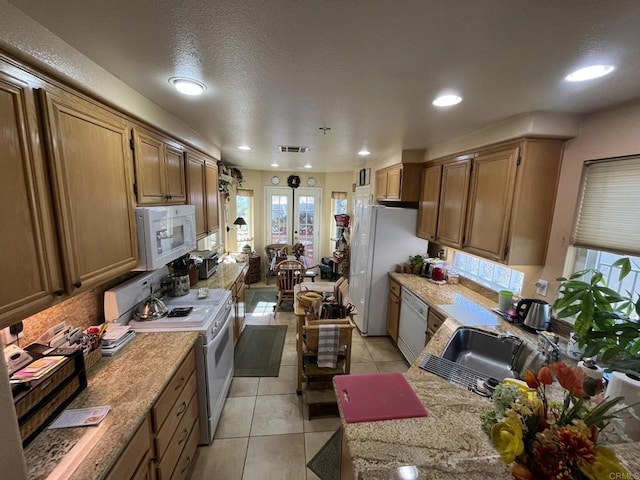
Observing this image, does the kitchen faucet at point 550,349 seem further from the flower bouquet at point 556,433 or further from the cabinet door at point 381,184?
the cabinet door at point 381,184

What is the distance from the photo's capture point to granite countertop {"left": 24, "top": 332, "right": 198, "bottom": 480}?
2.95ft

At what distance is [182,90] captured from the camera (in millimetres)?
1556

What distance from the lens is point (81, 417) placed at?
43.0 inches

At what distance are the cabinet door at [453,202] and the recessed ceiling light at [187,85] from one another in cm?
230

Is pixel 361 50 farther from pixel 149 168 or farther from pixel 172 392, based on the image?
pixel 172 392

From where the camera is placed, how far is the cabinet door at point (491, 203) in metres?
2.04

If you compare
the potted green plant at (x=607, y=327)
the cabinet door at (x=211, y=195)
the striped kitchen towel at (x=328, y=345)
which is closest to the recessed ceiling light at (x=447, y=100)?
the potted green plant at (x=607, y=327)

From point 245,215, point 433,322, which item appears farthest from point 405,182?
point 245,215

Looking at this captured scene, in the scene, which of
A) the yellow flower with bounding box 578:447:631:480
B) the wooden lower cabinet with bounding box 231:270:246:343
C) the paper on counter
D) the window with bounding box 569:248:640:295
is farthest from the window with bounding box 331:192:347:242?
the yellow flower with bounding box 578:447:631:480

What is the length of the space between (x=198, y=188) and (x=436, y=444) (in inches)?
111

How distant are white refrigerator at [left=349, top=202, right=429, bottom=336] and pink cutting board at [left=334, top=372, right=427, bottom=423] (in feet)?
7.21

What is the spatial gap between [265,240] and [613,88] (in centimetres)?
560

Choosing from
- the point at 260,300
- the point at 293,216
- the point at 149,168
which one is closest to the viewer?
the point at 149,168

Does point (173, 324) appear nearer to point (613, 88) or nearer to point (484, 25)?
point (484, 25)
